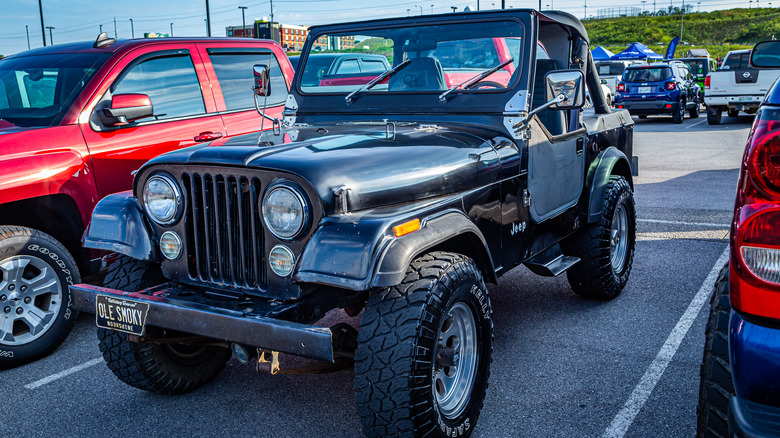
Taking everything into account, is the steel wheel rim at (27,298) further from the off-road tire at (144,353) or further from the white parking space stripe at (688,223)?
the white parking space stripe at (688,223)

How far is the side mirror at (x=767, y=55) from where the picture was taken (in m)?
2.88

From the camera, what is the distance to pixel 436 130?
12.0ft

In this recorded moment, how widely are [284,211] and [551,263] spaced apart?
2.14 meters

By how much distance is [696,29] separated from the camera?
83.3 meters

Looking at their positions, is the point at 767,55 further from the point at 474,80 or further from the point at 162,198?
the point at 162,198

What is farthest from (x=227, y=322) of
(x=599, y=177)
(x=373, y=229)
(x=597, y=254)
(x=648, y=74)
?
(x=648, y=74)

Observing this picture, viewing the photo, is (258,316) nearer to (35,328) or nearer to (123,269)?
(123,269)

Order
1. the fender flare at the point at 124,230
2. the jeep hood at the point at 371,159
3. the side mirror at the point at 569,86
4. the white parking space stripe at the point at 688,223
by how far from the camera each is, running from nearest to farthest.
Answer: the jeep hood at the point at 371,159 → the fender flare at the point at 124,230 → the side mirror at the point at 569,86 → the white parking space stripe at the point at 688,223

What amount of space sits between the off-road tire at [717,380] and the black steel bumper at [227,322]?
1249mm

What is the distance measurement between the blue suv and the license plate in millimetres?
19310

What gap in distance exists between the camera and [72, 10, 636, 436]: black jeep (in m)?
2.65

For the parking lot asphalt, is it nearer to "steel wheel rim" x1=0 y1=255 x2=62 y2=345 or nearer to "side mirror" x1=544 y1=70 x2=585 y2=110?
"steel wheel rim" x1=0 y1=255 x2=62 y2=345

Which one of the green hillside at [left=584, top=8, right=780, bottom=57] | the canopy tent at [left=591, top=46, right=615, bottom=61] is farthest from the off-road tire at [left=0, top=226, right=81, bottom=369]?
the green hillside at [left=584, top=8, right=780, bottom=57]

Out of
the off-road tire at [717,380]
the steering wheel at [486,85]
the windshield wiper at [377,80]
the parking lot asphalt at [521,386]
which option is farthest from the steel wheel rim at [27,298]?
the off-road tire at [717,380]
